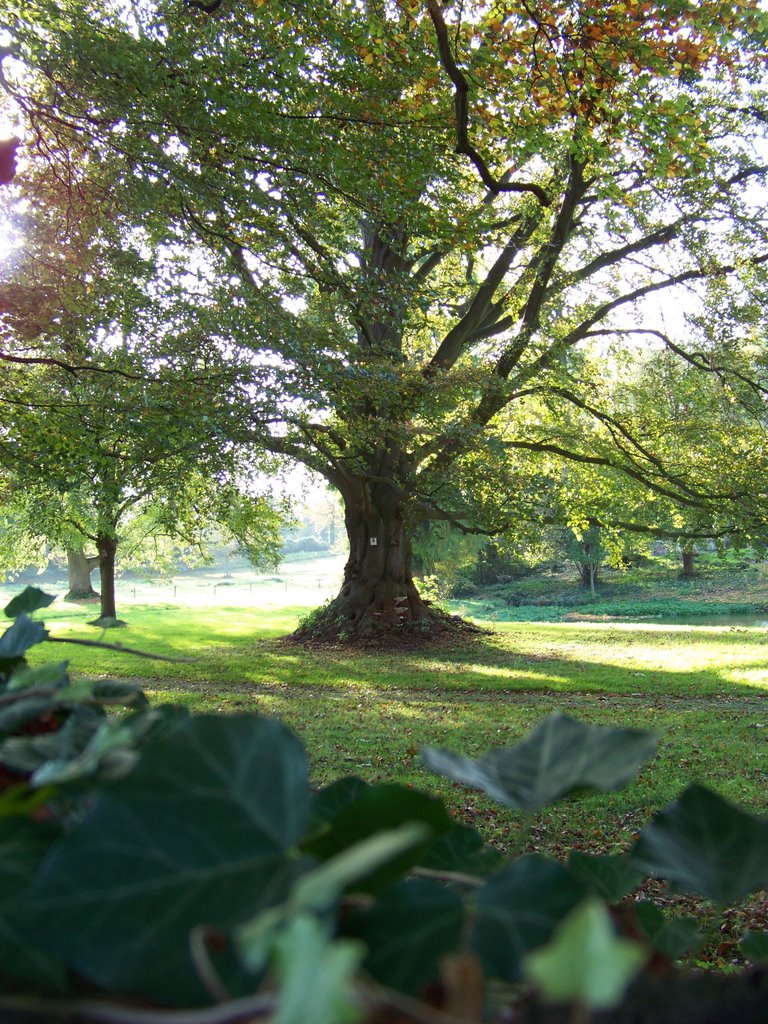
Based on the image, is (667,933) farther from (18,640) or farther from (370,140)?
(370,140)

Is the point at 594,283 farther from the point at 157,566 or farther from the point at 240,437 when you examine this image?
the point at 157,566

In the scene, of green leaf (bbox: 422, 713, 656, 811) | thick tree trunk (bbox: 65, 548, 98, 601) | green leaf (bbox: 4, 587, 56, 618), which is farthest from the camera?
thick tree trunk (bbox: 65, 548, 98, 601)

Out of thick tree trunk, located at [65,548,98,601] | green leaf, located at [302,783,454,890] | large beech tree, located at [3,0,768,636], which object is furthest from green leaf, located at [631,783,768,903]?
thick tree trunk, located at [65,548,98,601]

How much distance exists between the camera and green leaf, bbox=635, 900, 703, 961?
597 mm

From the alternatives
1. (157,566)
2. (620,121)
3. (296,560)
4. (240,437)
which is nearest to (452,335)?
(240,437)

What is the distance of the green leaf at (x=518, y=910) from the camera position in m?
0.36

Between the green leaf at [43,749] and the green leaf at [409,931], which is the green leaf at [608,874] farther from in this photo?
the green leaf at [43,749]

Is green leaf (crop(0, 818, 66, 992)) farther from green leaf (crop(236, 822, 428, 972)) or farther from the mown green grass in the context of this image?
the mown green grass

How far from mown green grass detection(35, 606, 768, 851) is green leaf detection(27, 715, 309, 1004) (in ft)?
0.78

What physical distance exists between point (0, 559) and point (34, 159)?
1583cm

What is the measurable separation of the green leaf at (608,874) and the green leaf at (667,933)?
0.07ft

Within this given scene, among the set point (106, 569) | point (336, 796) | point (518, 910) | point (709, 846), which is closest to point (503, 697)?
point (336, 796)

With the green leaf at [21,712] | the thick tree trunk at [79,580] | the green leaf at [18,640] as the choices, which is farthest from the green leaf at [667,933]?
the thick tree trunk at [79,580]

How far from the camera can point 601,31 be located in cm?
499
